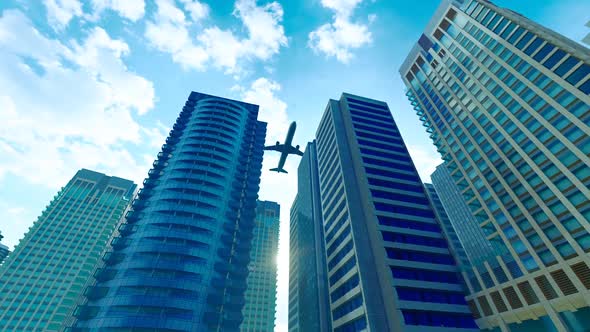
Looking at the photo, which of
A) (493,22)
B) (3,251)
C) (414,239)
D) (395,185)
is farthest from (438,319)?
(3,251)

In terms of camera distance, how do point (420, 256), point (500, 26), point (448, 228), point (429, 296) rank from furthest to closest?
point (448, 228) < point (500, 26) < point (420, 256) < point (429, 296)

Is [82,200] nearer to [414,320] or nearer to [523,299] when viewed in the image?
[414,320]

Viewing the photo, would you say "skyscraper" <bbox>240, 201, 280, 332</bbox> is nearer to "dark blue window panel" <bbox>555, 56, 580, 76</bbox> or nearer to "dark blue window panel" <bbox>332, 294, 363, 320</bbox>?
"dark blue window panel" <bbox>332, 294, 363, 320</bbox>

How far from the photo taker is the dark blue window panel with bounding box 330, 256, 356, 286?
5551 cm

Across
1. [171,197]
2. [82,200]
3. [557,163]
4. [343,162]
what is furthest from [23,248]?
[557,163]

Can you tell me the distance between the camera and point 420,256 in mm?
53969

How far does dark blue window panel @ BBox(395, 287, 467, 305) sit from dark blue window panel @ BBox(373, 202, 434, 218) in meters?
16.4

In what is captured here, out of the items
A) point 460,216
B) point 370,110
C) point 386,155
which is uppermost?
point 370,110

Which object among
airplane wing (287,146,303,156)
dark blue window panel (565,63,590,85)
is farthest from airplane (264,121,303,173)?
dark blue window panel (565,63,590,85)

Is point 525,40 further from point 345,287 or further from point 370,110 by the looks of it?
point 345,287

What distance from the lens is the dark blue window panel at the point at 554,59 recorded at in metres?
48.0

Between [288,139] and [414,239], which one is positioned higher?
[288,139]

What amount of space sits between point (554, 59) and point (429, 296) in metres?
44.8

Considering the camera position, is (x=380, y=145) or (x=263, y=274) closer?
(x=380, y=145)
